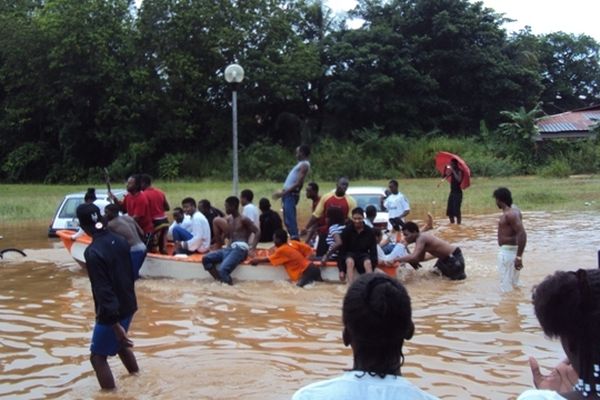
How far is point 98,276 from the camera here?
21.8 feet

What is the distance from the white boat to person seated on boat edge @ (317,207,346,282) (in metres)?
0.19

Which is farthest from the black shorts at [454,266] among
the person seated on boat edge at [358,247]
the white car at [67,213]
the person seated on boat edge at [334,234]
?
the white car at [67,213]

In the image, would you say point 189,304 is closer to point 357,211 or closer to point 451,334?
point 357,211

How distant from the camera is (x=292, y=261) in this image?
12117 millimetres

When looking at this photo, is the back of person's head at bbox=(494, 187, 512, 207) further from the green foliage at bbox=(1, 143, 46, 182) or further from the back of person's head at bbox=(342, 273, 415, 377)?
the green foliage at bbox=(1, 143, 46, 182)

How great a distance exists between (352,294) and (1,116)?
159 feet

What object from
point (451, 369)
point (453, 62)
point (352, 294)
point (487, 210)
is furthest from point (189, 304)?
point (453, 62)

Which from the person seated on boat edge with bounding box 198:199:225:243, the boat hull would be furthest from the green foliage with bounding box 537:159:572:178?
the boat hull

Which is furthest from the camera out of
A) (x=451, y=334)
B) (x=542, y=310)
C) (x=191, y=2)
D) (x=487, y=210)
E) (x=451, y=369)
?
(x=191, y=2)

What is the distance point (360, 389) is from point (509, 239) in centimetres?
853

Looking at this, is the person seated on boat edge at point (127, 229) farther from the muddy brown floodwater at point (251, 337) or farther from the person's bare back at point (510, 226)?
the person's bare back at point (510, 226)

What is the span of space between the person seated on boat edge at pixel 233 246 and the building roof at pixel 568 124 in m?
33.4

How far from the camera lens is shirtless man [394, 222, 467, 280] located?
39.9 feet

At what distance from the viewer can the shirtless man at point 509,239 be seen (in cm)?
1066
